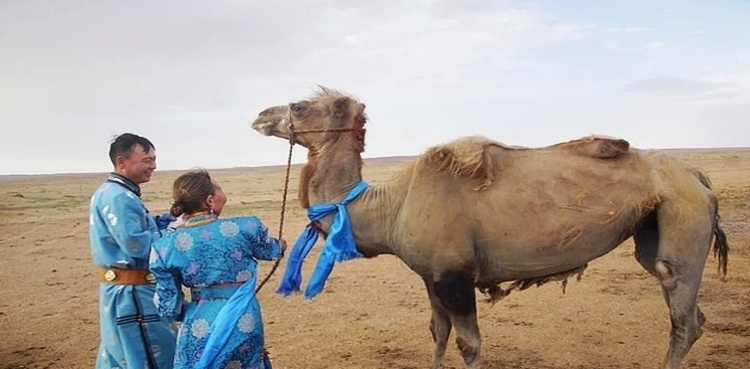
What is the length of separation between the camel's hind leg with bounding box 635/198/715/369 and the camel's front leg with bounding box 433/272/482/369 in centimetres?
146

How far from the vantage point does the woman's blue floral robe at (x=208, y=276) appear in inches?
159

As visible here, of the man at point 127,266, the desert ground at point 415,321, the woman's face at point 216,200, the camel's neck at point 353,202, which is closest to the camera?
the woman's face at point 216,200

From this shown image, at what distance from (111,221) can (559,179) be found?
3193 millimetres

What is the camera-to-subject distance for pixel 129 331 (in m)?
4.45

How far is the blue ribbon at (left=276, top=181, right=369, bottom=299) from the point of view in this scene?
5.11 meters

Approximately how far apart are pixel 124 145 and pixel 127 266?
2.59ft

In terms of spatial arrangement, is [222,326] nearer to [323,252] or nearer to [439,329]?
[323,252]

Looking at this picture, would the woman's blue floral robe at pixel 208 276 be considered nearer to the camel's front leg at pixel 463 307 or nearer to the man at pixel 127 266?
the man at pixel 127 266

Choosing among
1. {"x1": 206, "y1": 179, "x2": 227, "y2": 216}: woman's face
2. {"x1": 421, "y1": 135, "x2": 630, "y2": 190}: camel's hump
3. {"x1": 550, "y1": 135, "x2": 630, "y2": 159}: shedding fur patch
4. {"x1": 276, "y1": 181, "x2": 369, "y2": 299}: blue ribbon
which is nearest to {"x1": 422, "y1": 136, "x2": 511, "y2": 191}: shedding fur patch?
{"x1": 421, "y1": 135, "x2": 630, "y2": 190}: camel's hump

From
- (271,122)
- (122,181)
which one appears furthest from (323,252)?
(122,181)

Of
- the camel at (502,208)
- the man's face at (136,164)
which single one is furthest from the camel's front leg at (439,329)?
the man's face at (136,164)

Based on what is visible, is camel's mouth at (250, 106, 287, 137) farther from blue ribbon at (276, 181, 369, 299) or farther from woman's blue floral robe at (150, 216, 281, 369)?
woman's blue floral robe at (150, 216, 281, 369)

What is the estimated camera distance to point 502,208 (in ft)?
16.8

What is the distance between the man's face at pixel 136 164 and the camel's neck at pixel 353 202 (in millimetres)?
1274
